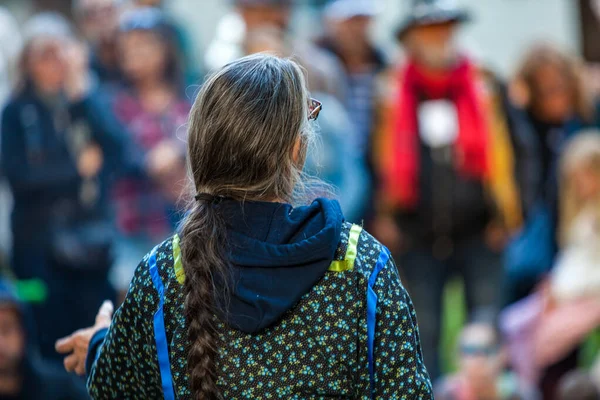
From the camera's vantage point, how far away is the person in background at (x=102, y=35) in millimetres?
5297

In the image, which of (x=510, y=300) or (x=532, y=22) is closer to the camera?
(x=510, y=300)

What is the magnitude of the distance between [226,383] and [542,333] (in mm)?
3752

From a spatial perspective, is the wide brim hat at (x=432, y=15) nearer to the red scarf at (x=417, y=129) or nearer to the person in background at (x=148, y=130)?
the red scarf at (x=417, y=129)

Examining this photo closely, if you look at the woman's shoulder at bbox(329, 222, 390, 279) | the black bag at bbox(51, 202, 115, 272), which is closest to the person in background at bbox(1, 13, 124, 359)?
the black bag at bbox(51, 202, 115, 272)

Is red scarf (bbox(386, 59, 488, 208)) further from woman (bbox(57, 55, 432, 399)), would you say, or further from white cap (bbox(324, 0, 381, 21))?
woman (bbox(57, 55, 432, 399))

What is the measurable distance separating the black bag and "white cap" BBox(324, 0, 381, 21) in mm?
1740

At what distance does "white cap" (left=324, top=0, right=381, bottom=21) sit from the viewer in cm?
559

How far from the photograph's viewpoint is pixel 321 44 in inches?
222

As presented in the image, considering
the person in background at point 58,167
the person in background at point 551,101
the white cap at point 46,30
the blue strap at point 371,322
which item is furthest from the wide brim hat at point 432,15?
the blue strap at point 371,322

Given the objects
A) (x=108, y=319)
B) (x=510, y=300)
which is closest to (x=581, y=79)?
(x=510, y=300)

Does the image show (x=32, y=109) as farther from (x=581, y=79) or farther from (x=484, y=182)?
(x=581, y=79)

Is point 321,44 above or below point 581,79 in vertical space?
above

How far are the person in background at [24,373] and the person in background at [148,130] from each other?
72 cm

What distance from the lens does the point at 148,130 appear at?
16.9 ft
